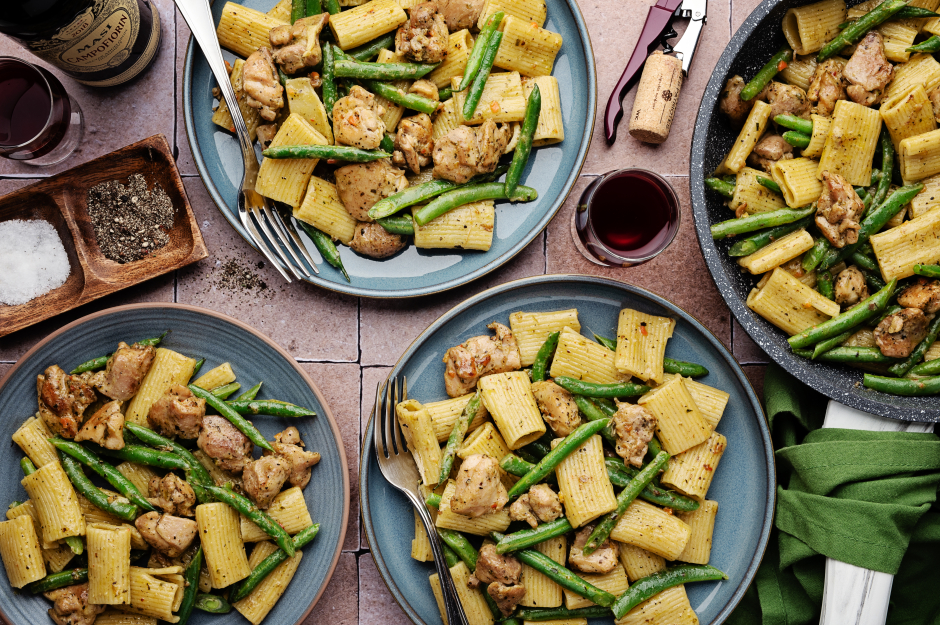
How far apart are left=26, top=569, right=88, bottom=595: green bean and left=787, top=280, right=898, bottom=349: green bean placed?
2707mm

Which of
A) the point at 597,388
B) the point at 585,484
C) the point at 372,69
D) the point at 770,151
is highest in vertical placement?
the point at 372,69

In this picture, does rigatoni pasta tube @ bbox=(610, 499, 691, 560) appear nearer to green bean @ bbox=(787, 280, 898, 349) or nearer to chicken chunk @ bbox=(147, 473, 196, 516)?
green bean @ bbox=(787, 280, 898, 349)

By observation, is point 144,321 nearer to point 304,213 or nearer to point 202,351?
point 202,351

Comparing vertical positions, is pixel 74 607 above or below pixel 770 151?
below

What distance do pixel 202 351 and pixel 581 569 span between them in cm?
166

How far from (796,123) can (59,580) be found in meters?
3.15

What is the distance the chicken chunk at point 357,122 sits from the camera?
226 centimetres

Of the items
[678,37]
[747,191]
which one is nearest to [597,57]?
[678,37]

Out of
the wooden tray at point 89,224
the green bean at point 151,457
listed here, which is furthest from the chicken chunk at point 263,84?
the green bean at point 151,457

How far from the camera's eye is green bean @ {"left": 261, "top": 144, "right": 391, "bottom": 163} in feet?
7.39

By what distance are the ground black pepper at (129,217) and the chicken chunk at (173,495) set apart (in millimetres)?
875

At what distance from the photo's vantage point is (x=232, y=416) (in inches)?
92.5

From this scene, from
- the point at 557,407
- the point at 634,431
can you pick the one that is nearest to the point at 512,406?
the point at 557,407

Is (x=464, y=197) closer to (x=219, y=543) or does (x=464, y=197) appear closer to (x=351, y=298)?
(x=351, y=298)
